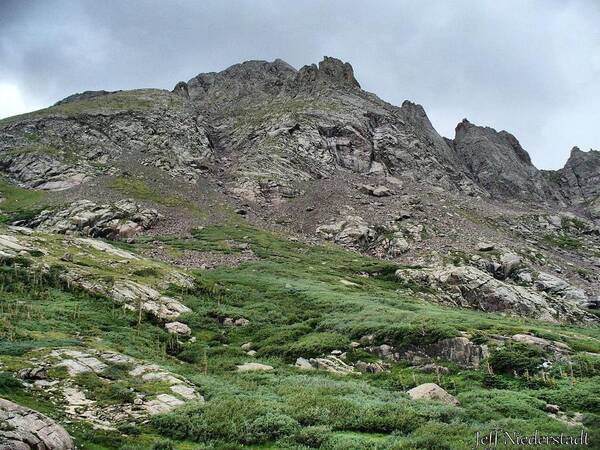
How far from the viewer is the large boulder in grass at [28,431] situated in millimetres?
13078

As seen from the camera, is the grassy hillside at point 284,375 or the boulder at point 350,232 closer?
the grassy hillside at point 284,375

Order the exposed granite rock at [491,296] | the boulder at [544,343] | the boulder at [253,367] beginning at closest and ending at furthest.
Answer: the boulder at [253,367] → the boulder at [544,343] → the exposed granite rock at [491,296]

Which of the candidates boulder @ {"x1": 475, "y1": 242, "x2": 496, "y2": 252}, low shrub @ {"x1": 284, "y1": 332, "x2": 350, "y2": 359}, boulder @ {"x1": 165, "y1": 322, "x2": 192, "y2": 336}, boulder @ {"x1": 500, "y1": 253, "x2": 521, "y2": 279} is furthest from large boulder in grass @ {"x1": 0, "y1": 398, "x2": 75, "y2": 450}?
boulder @ {"x1": 475, "y1": 242, "x2": 496, "y2": 252}

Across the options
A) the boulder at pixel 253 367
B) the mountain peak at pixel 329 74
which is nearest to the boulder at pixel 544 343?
the boulder at pixel 253 367

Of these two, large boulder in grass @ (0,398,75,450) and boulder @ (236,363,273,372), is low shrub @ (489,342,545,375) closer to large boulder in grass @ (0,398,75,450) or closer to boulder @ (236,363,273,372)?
boulder @ (236,363,273,372)

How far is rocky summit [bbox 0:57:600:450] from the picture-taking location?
61.9 feet

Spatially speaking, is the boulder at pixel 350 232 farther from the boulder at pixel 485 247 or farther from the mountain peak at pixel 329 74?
the mountain peak at pixel 329 74

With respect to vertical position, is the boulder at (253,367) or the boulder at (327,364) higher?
the boulder at (327,364)

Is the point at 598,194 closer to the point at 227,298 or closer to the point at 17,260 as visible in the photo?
the point at 227,298

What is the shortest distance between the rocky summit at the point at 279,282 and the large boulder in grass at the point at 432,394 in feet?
0.40

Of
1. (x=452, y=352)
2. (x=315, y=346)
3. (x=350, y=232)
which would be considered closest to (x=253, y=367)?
(x=315, y=346)

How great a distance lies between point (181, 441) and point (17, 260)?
32304 millimetres

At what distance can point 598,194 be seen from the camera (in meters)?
184

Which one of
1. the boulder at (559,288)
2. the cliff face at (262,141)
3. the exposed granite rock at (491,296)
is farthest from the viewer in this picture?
the cliff face at (262,141)
